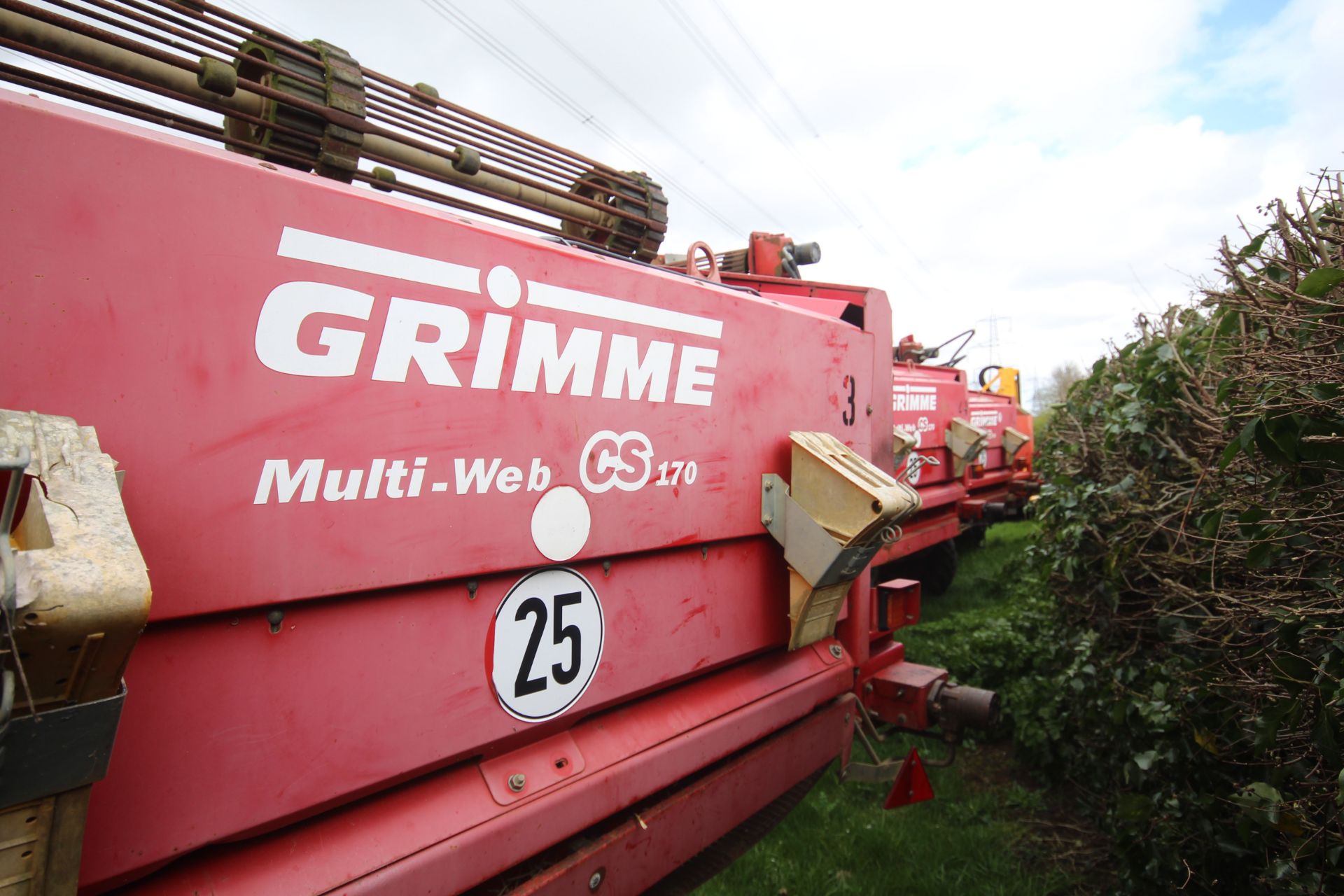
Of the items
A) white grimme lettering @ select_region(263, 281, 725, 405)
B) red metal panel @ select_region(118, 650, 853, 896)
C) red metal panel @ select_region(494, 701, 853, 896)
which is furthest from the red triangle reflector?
white grimme lettering @ select_region(263, 281, 725, 405)

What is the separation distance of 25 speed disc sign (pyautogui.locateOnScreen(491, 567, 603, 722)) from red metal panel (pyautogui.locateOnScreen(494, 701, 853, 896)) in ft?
1.10

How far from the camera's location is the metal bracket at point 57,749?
0.85m

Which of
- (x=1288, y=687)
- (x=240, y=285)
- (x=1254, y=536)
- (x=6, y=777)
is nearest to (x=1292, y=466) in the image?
(x=1254, y=536)

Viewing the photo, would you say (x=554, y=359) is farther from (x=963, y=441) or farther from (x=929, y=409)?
(x=963, y=441)

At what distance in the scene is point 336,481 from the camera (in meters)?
1.33

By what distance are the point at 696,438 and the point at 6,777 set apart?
149 cm

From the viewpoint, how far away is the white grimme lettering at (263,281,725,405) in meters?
1.29

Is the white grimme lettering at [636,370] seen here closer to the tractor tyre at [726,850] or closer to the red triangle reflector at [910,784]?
the tractor tyre at [726,850]

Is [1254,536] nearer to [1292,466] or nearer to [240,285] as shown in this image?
[1292,466]

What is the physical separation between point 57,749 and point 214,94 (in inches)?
52.3

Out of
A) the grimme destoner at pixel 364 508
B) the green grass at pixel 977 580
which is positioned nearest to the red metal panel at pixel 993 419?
the green grass at pixel 977 580

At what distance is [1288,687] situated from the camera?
6.33 ft

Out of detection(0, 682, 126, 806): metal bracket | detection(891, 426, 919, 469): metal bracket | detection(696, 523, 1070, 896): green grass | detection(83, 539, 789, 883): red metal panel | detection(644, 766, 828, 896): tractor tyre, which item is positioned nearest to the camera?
detection(0, 682, 126, 806): metal bracket

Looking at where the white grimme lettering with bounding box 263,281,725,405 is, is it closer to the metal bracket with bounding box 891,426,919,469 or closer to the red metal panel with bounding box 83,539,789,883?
the red metal panel with bounding box 83,539,789,883
